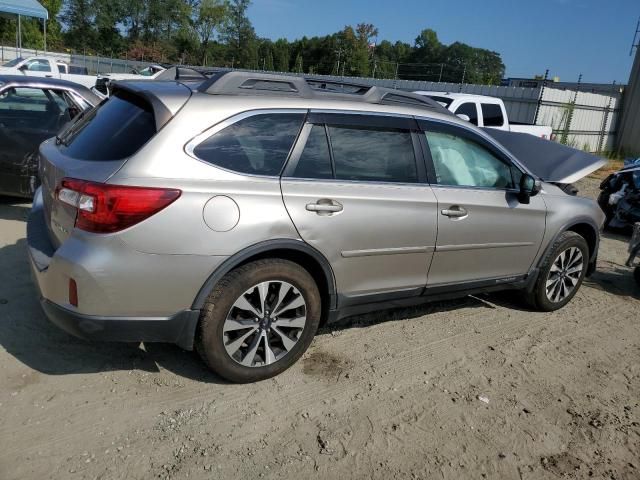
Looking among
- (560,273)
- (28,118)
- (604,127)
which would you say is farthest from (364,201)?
(604,127)

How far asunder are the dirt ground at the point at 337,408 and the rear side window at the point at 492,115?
7.87 meters

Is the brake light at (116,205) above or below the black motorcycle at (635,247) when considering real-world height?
above

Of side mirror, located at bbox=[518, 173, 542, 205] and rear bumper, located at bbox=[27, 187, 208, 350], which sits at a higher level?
side mirror, located at bbox=[518, 173, 542, 205]

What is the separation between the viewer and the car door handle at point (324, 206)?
11.0ft

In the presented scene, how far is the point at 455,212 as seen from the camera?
4023 mm

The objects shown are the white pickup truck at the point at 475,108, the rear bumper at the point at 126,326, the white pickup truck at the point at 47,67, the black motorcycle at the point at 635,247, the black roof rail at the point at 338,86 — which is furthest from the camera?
the white pickup truck at the point at 47,67

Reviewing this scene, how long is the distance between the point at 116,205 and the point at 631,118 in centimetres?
2284

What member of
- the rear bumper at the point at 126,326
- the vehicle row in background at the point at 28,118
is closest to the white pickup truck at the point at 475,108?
the vehicle row in background at the point at 28,118

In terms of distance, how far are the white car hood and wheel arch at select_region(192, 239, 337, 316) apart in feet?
8.61

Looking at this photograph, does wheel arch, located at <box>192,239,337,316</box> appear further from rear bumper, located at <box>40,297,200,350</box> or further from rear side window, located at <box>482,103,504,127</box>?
rear side window, located at <box>482,103,504,127</box>

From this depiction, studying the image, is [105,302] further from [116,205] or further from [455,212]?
[455,212]

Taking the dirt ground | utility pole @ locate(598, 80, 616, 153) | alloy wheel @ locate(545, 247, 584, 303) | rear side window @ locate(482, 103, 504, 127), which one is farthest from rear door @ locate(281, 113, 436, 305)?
utility pole @ locate(598, 80, 616, 153)

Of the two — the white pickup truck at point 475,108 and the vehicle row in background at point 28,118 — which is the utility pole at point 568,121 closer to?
the white pickup truck at point 475,108

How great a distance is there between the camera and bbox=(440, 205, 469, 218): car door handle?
397 cm
